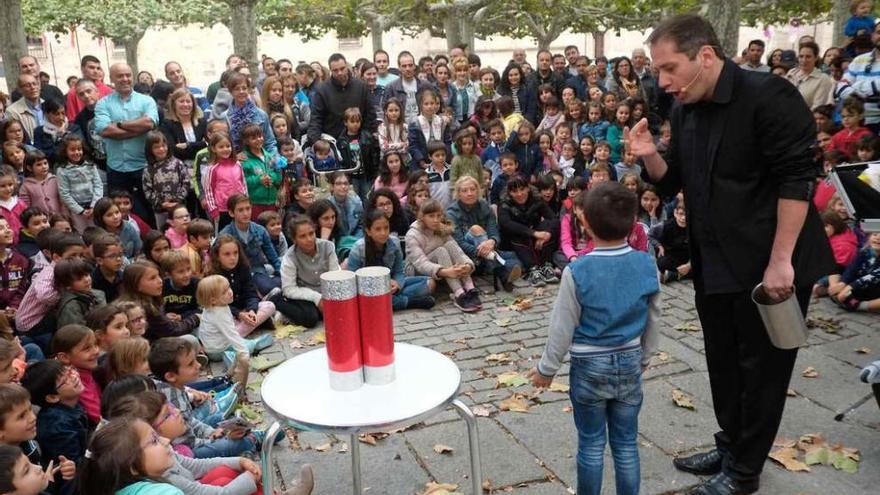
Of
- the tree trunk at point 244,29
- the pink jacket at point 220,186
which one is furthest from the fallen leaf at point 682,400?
the tree trunk at point 244,29

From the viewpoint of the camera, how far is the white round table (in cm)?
236

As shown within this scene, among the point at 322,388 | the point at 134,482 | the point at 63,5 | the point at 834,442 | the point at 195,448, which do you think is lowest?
the point at 834,442

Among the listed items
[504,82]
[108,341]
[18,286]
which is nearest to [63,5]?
[504,82]

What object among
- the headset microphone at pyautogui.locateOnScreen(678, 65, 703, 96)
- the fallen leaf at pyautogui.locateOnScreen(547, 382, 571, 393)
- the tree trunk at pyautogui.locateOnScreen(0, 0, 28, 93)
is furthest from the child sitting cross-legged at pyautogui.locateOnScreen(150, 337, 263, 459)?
the tree trunk at pyautogui.locateOnScreen(0, 0, 28, 93)

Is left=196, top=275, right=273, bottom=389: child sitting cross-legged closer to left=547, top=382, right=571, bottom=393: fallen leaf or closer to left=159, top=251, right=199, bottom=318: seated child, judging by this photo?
left=159, top=251, right=199, bottom=318: seated child

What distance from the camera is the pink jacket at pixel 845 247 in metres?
6.13

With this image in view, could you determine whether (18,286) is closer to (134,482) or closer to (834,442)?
(134,482)

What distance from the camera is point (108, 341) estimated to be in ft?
14.1

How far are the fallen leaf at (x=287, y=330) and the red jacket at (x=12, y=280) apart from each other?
6.02 ft

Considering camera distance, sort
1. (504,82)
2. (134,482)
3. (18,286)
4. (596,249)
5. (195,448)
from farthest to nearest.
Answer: (504,82) < (18,286) < (195,448) < (596,249) < (134,482)

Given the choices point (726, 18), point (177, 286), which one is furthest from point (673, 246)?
point (726, 18)

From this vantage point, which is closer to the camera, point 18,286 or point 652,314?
point 652,314

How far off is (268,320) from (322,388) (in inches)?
132

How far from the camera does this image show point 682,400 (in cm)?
419
